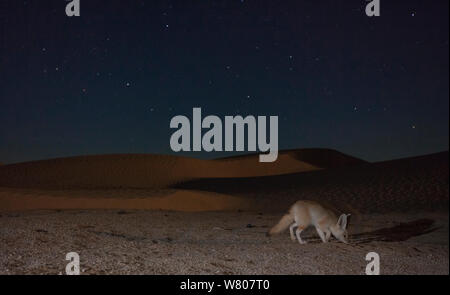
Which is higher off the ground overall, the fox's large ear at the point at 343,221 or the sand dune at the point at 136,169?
the sand dune at the point at 136,169

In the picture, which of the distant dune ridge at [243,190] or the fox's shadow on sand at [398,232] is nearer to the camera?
the fox's shadow on sand at [398,232]

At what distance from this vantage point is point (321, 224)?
31.4 ft

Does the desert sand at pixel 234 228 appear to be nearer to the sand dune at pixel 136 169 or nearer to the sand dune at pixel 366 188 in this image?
the sand dune at pixel 366 188

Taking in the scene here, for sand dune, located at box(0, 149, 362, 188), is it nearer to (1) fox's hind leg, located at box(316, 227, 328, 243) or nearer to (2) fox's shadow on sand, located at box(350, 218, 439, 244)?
(2) fox's shadow on sand, located at box(350, 218, 439, 244)

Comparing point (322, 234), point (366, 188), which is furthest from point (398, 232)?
point (366, 188)

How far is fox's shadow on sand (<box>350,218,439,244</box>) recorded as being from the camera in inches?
417

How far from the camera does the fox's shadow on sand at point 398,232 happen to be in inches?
417

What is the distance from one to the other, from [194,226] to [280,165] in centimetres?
4475

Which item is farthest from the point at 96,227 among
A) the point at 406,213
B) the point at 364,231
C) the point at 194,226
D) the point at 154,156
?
the point at 154,156

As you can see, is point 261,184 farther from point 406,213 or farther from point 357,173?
point 406,213

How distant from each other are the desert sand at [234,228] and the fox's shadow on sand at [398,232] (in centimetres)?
3

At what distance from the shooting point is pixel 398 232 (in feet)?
38.9

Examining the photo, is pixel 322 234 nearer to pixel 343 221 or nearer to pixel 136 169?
pixel 343 221

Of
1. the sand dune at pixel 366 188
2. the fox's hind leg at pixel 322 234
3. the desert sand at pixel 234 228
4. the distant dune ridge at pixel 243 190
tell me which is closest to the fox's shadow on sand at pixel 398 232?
the desert sand at pixel 234 228
